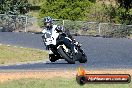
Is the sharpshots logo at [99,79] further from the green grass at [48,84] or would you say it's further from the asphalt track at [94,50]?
the asphalt track at [94,50]

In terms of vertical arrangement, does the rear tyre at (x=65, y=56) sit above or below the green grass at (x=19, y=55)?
above

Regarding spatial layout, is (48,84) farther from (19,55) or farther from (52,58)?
(19,55)

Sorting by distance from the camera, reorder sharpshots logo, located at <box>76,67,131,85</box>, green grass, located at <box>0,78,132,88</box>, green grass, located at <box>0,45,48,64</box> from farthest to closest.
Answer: green grass, located at <box>0,45,48,64</box> < green grass, located at <box>0,78,132,88</box> < sharpshots logo, located at <box>76,67,131,85</box>

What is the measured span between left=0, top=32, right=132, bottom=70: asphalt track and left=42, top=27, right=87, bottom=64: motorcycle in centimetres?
35

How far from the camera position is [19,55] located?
25562mm

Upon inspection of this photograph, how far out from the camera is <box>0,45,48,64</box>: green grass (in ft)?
79.4

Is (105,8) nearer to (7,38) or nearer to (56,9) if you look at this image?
(56,9)

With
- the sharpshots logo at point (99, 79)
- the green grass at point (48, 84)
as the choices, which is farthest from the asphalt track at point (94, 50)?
the sharpshots logo at point (99, 79)

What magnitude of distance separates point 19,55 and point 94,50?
559cm

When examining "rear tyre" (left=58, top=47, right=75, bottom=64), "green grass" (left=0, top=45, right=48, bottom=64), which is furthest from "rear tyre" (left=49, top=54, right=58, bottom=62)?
"green grass" (left=0, top=45, right=48, bottom=64)

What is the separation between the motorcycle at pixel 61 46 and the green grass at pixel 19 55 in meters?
3.63

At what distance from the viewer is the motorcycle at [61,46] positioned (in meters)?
19.4

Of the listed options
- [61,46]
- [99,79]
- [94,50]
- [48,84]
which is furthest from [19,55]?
[99,79]

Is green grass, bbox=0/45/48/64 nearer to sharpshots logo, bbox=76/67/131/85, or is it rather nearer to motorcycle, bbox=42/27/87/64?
motorcycle, bbox=42/27/87/64
